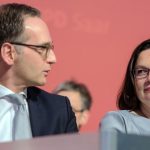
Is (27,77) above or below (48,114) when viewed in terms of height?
above

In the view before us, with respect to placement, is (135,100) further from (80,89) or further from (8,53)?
(80,89)

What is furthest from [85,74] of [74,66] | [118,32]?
[118,32]

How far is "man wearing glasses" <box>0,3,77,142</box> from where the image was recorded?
1.71 m

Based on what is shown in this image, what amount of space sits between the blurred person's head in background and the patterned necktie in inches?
47.3

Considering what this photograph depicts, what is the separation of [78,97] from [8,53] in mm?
1237

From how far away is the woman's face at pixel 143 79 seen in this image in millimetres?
1709

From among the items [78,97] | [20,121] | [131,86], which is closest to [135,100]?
[131,86]

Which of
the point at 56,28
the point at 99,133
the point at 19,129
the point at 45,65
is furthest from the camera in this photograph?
the point at 56,28

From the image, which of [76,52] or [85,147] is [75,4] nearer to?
[76,52]

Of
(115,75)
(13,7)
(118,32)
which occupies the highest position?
(13,7)

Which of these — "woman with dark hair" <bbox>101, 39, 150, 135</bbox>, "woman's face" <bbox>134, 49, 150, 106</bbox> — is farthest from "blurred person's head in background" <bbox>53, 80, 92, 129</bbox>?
"woman's face" <bbox>134, 49, 150, 106</bbox>

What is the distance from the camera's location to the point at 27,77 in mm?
1771

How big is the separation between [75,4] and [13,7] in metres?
1.45

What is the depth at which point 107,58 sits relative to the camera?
3.34 metres
